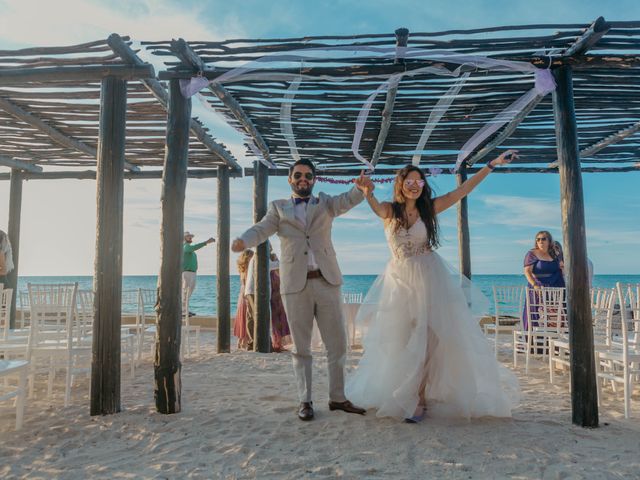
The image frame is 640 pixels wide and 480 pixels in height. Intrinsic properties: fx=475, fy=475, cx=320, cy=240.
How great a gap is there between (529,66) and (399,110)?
5.41 feet

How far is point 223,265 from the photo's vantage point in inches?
281

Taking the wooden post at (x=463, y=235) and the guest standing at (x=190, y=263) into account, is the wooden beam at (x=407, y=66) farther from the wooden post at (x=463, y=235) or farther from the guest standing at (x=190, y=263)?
the guest standing at (x=190, y=263)

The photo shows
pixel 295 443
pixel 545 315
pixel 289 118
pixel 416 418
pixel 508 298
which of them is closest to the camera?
pixel 295 443

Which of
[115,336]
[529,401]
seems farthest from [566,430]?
[115,336]

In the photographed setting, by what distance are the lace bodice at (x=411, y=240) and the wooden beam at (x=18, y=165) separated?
671 centimetres

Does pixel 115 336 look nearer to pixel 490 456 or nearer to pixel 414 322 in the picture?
pixel 414 322

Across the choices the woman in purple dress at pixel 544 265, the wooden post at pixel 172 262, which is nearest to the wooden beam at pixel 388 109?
the wooden post at pixel 172 262

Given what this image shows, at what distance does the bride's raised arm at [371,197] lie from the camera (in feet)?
10.8

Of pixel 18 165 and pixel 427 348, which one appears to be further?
pixel 18 165

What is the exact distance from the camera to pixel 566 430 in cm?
315

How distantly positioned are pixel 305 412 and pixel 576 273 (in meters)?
2.15

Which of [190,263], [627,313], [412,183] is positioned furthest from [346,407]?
[190,263]

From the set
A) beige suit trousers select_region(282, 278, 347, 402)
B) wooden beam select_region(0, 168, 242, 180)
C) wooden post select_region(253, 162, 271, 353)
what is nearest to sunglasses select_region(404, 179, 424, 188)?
beige suit trousers select_region(282, 278, 347, 402)

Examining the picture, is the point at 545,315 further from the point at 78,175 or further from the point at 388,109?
the point at 78,175
